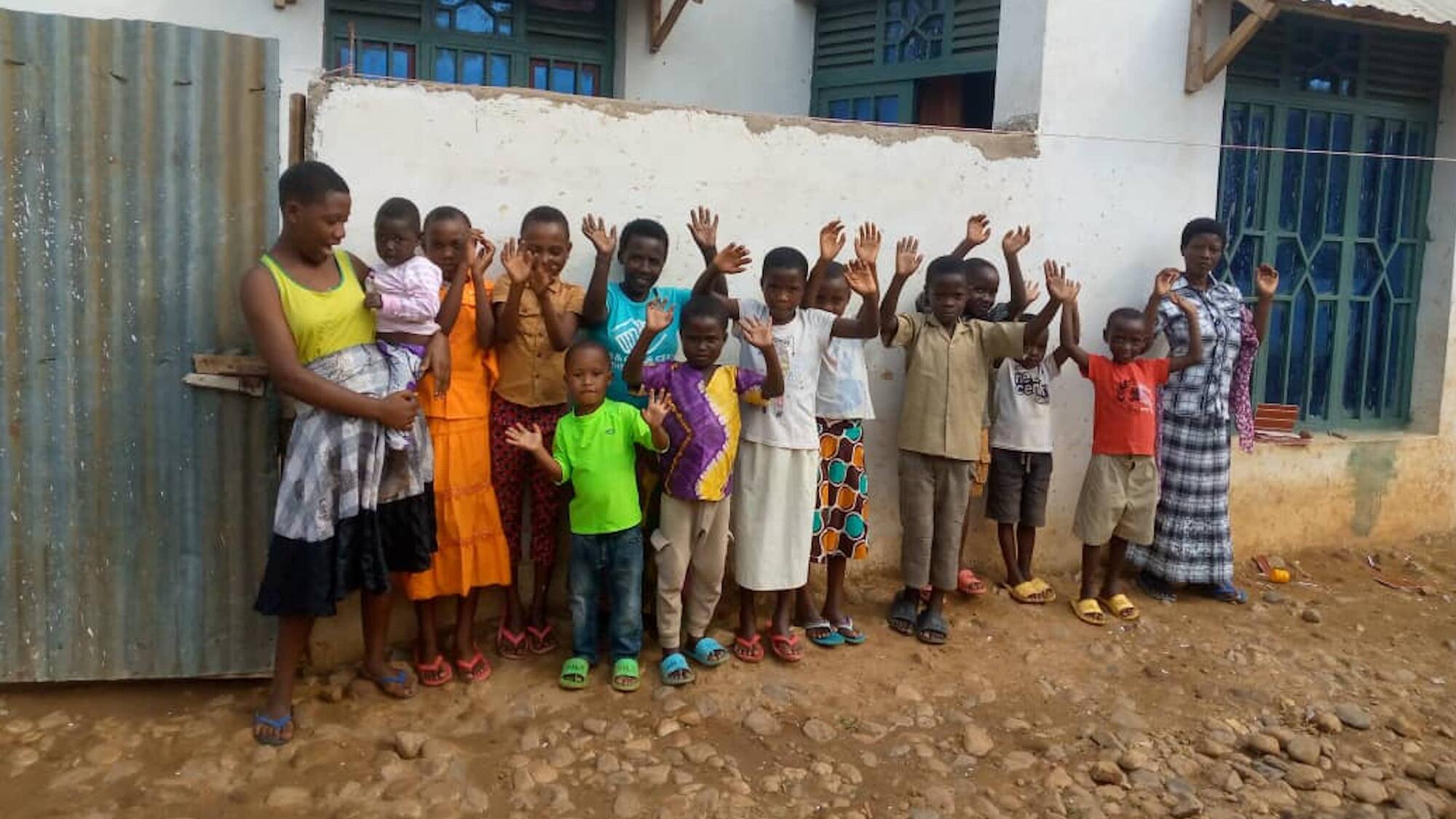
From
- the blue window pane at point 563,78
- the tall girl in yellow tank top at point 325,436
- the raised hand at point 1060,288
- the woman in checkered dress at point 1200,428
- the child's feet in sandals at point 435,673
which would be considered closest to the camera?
the tall girl in yellow tank top at point 325,436

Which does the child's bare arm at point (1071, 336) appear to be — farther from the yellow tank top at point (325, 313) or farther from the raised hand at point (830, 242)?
the yellow tank top at point (325, 313)

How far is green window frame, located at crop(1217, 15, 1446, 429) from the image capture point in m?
5.38

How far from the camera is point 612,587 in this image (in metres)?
3.70

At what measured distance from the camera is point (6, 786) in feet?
9.78

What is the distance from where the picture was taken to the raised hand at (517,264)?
342 centimetres

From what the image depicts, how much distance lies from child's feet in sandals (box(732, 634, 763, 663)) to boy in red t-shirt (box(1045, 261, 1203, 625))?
55.4 inches

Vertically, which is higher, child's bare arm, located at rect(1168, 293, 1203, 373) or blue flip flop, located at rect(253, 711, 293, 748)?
child's bare arm, located at rect(1168, 293, 1203, 373)

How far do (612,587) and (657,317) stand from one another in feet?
2.97

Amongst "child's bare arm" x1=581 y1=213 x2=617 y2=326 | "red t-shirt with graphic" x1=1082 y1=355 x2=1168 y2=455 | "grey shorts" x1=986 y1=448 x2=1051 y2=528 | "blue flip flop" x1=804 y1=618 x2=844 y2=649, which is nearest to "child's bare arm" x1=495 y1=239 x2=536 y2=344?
"child's bare arm" x1=581 y1=213 x2=617 y2=326

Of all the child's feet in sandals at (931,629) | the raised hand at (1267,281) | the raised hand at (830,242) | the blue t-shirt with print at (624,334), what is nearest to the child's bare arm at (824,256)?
the raised hand at (830,242)

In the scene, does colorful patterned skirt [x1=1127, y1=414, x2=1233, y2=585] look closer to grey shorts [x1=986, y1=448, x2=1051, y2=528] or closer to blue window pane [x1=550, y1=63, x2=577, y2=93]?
grey shorts [x1=986, y1=448, x2=1051, y2=528]

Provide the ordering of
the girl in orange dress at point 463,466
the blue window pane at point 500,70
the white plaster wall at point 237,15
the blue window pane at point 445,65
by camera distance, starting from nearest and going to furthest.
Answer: the girl in orange dress at point 463,466 < the white plaster wall at point 237,15 < the blue window pane at point 445,65 < the blue window pane at point 500,70

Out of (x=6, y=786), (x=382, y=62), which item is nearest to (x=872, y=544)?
(x=6, y=786)

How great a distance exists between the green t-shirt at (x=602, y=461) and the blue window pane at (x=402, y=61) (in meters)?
3.16
